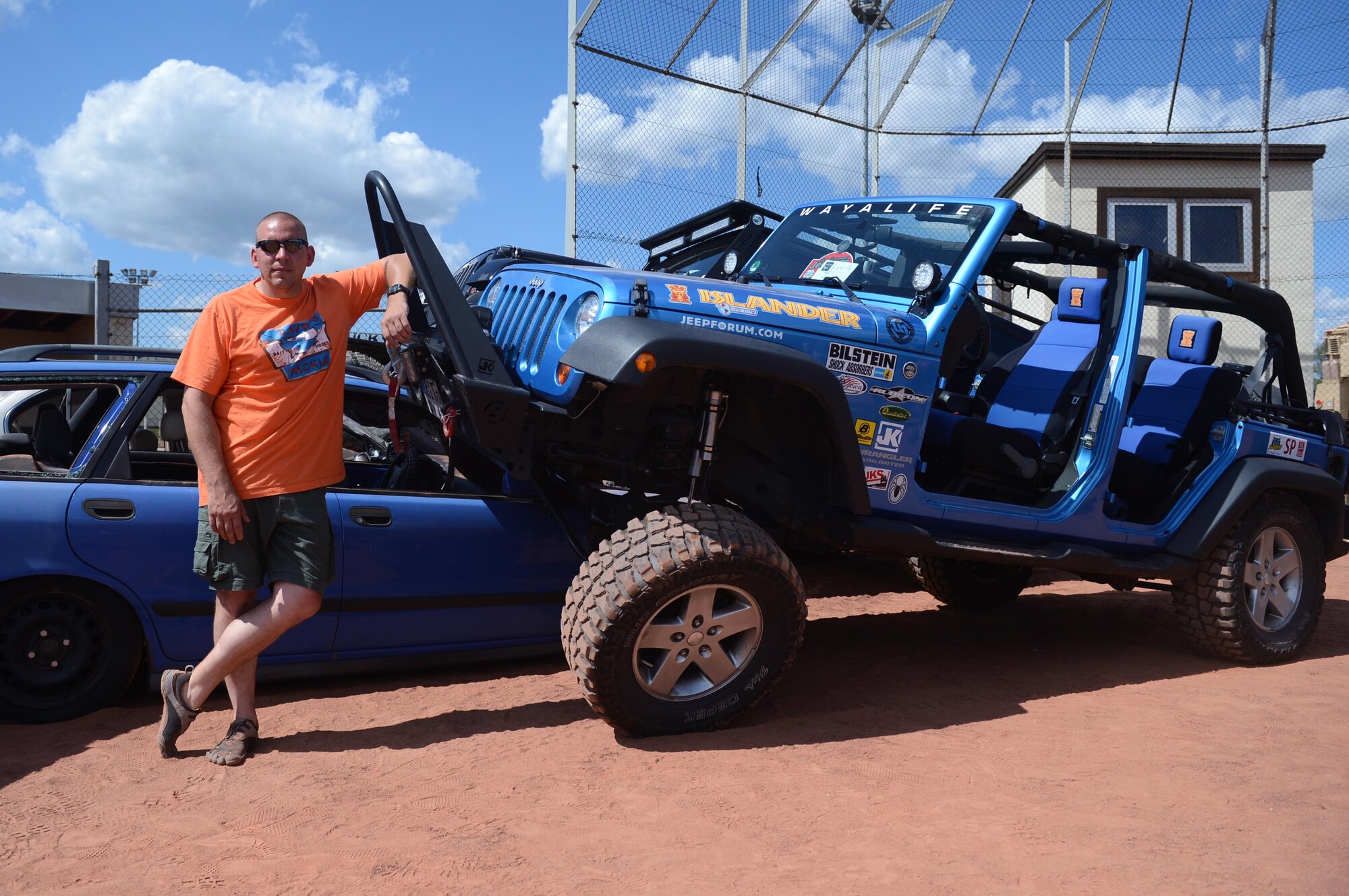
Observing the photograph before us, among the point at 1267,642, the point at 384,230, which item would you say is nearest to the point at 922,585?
the point at 1267,642

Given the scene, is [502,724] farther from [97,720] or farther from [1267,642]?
[1267,642]

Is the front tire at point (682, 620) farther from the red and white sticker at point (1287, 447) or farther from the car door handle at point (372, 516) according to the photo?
the red and white sticker at point (1287, 447)

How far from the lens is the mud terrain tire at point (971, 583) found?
6797 mm

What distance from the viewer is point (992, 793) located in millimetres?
3436

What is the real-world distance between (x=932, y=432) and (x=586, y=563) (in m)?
2.11

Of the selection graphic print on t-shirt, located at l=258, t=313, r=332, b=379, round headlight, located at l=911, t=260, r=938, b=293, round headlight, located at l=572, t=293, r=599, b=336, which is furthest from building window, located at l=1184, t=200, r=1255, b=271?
graphic print on t-shirt, located at l=258, t=313, r=332, b=379

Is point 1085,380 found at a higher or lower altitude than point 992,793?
higher

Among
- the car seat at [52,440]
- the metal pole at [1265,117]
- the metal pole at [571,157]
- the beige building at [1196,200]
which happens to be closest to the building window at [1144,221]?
the beige building at [1196,200]

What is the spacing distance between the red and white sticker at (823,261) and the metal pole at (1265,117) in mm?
7404

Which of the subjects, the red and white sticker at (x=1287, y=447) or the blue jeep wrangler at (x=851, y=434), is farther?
the red and white sticker at (x=1287, y=447)

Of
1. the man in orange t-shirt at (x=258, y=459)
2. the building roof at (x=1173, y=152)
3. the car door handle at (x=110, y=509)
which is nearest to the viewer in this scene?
the man in orange t-shirt at (x=258, y=459)

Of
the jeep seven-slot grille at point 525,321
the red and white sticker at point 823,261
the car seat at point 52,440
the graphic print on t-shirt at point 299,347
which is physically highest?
the red and white sticker at point 823,261

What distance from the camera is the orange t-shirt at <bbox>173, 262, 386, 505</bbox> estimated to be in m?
3.66

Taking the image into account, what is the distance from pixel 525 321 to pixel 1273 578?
4.21 m
